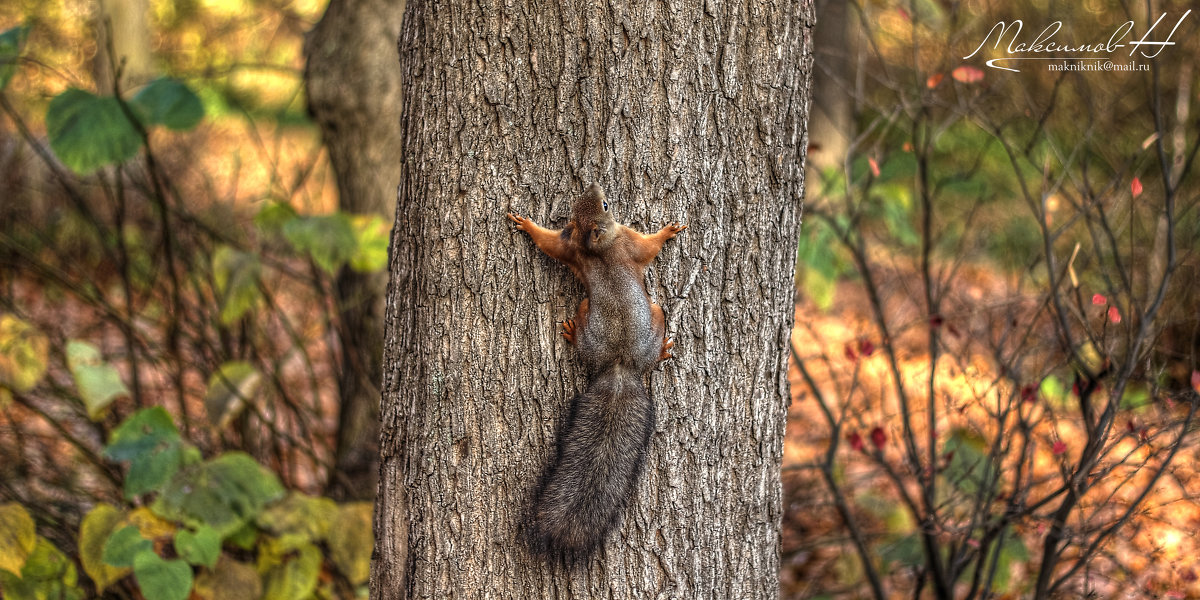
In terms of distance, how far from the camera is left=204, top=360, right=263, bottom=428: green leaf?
3215mm

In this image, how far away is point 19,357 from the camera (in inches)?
123

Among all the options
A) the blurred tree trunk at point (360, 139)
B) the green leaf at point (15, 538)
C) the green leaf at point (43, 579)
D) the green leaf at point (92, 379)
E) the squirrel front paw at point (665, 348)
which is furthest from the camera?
the blurred tree trunk at point (360, 139)

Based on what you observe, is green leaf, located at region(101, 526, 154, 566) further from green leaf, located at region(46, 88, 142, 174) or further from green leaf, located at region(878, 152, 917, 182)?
green leaf, located at region(878, 152, 917, 182)

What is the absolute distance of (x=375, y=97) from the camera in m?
4.20

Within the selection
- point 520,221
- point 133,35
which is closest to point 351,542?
point 520,221

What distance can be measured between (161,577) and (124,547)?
0.17 meters

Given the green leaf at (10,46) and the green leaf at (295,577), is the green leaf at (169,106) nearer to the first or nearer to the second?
the green leaf at (10,46)

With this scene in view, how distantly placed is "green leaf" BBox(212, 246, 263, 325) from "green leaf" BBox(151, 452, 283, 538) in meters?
0.67

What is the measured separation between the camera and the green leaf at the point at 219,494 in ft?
8.91

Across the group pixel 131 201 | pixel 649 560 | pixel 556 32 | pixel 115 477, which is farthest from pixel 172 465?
pixel 131 201

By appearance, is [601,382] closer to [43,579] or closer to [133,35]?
[43,579]

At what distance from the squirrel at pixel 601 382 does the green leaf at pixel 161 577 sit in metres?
1.35

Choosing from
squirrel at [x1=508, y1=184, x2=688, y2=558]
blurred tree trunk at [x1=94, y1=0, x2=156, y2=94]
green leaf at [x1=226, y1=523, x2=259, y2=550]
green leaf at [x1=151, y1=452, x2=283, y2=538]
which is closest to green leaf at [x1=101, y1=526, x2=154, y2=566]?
green leaf at [x1=151, y1=452, x2=283, y2=538]

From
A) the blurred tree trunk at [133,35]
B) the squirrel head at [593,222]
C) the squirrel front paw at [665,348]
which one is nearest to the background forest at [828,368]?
the squirrel front paw at [665,348]
